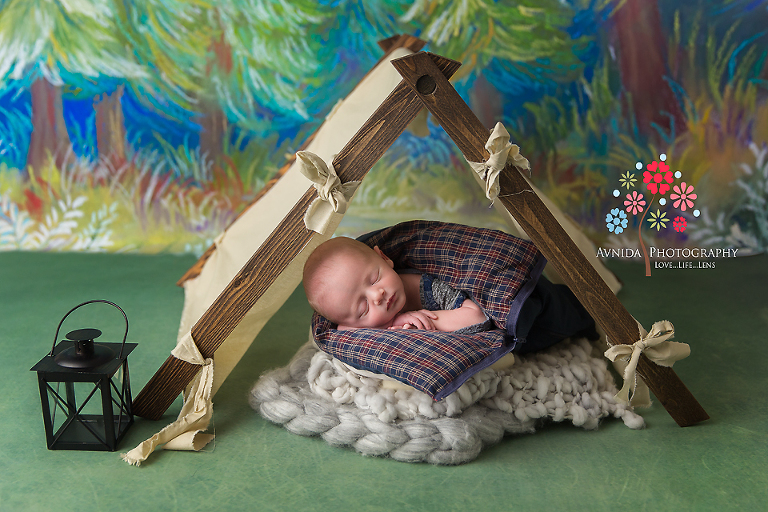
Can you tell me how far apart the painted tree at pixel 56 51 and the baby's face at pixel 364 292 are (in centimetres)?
217

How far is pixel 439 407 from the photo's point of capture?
1738 millimetres

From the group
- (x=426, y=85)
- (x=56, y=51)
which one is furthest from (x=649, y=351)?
(x=56, y=51)

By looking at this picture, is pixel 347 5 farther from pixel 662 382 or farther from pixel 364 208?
pixel 662 382

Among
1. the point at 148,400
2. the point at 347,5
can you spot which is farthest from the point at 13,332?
the point at 347,5

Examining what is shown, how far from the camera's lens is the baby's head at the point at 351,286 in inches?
73.5

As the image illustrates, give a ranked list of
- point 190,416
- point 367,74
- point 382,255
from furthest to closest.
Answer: point 367,74 < point 382,255 < point 190,416

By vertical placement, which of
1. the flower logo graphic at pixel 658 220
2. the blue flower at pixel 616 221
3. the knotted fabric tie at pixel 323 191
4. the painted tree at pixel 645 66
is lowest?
the flower logo graphic at pixel 658 220

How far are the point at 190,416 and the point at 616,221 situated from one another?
7.85ft

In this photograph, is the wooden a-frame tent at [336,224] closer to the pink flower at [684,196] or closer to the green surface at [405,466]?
the green surface at [405,466]

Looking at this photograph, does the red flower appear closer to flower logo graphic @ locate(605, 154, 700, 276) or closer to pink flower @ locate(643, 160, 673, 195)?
flower logo graphic @ locate(605, 154, 700, 276)

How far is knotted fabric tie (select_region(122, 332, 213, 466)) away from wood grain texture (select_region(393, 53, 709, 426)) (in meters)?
0.88

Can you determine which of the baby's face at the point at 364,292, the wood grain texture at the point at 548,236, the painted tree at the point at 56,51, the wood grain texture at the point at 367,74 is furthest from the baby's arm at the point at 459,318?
the painted tree at the point at 56,51

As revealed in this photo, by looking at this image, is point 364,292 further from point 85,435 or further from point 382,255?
point 85,435

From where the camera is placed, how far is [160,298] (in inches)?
113
